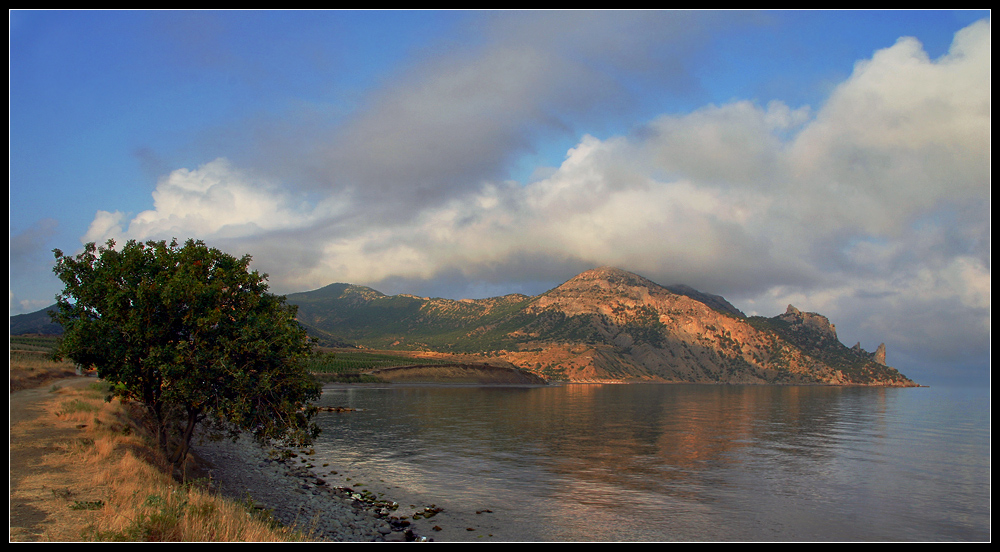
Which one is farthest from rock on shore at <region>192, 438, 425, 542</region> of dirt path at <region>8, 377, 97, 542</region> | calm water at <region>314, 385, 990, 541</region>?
dirt path at <region>8, 377, 97, 542</region>

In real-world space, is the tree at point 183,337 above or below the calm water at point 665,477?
above

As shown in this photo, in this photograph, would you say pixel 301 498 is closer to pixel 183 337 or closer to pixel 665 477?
pixel 183 337

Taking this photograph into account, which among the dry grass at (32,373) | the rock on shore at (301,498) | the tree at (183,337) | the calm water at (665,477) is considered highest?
the tree at (183,337)

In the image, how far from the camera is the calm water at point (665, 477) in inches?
1156

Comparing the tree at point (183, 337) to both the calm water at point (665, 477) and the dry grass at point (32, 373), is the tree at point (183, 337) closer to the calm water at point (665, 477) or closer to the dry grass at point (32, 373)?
the calm water at point (665, 477)

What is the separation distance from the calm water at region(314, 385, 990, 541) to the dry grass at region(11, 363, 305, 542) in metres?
11.8

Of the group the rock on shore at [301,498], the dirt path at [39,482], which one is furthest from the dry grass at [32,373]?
the rock on shore at [301,498]

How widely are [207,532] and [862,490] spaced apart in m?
44.5

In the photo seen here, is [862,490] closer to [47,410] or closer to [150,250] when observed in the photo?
[150,250]

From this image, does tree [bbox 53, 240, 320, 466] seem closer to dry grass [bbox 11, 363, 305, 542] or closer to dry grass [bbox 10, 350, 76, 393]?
dry grass [bbox 11, 363, 305, 542]

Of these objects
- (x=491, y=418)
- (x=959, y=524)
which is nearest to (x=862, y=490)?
(x=959, y=524)

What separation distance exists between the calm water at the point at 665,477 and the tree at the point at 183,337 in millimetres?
10380

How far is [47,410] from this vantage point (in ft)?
122

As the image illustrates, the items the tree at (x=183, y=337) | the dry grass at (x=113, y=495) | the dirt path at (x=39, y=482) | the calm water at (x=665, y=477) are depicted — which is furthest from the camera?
the calm water at (x=665, y=477)
